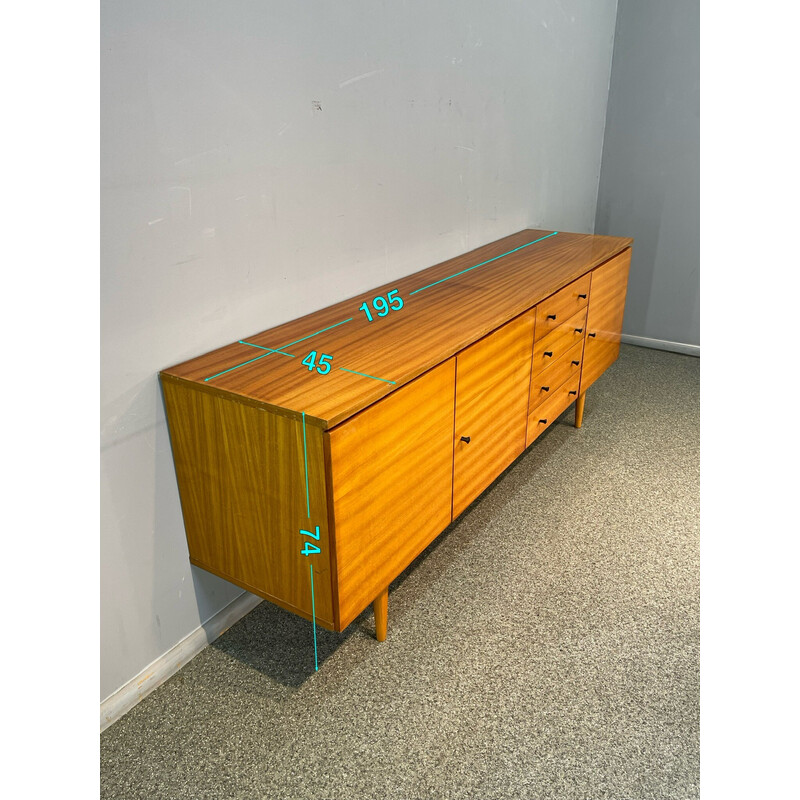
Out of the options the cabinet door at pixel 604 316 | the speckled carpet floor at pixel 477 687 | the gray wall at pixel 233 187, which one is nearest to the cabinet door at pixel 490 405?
the speckled carpet floor at pixel 477 687

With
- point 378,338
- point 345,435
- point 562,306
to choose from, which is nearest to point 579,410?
point 562,306

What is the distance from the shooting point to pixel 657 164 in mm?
3787

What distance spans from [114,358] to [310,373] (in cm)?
42

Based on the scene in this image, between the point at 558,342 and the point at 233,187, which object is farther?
the point at 558,342

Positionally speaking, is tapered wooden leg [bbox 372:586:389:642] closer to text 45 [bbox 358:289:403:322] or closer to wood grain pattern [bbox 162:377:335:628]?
wood grain pattern [bbox 162:377:335:628]

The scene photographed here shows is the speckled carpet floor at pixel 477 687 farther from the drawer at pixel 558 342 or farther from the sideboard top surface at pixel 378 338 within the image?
the sideboard top surface at pixel 378 338

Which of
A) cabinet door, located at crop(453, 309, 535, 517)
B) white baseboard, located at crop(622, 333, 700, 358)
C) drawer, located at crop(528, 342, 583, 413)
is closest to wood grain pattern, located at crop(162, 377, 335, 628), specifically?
cabinet door, located at crop(453, 309, 535, 517)

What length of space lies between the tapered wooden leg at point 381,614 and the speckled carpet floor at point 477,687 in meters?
0.03

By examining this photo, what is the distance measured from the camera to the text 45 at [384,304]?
79.7 inches

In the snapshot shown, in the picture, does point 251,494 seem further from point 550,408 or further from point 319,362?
point 550,408

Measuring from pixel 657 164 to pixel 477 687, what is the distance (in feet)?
10.3
